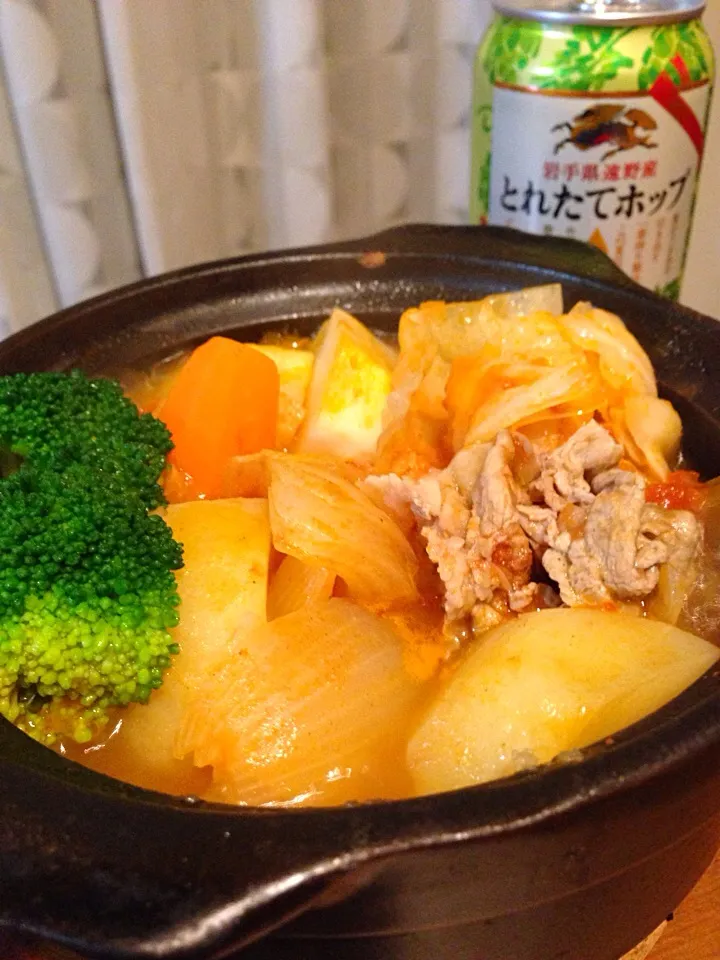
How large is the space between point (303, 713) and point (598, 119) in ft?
3.57

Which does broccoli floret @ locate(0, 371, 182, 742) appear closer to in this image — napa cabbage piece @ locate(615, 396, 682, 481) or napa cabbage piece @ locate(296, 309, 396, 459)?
napa cabbage piece @ locate(296, 309, 396, 459)

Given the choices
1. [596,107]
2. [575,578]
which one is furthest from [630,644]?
[596,107]

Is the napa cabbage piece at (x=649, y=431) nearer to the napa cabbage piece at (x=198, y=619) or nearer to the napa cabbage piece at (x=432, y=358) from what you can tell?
the napa cabbage piece at (x=432, y=358)

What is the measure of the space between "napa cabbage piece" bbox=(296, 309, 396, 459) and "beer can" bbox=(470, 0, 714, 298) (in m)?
0.51

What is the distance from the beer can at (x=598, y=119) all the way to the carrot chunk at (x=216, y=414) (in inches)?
25.6

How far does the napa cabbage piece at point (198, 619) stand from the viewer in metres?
0.82

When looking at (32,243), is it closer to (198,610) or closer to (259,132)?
(259,132)

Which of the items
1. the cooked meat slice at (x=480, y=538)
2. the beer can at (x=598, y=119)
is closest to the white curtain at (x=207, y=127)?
the beer can at (x=598, y=119)

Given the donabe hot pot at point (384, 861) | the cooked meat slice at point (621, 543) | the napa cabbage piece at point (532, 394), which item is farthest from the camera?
the napa cabbage piece at point (532, 394)

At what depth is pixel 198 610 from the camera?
2.84ft

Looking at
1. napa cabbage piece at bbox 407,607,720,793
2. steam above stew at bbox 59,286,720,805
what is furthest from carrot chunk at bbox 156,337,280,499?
napa cabbage piece at bbox 407,607,720,793

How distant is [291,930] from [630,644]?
1.26ft

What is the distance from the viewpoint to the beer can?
135 cm

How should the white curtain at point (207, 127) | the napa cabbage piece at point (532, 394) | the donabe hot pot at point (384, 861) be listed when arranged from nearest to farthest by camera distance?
the donabe hot pot at point (384, 861) < the napa cabbage piece at point (532, 394) < the white curtain at point (207, 127)
